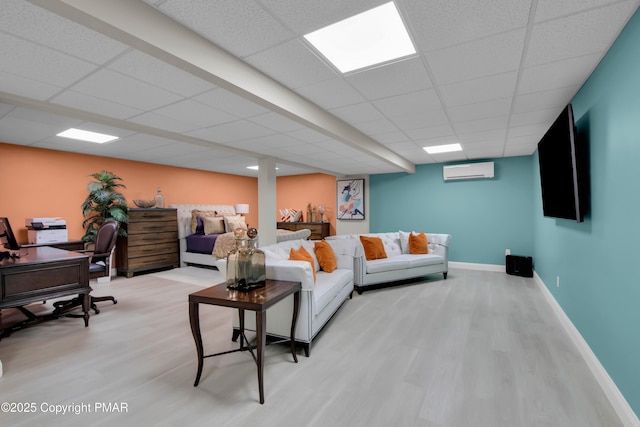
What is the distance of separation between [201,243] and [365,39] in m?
5.45

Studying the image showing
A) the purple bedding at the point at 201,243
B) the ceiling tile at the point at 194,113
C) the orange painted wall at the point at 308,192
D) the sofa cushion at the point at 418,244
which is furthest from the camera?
the orange painted wall at the point at 308,192

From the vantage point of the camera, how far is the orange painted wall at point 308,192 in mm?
8336

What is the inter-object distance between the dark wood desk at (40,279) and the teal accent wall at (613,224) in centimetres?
455

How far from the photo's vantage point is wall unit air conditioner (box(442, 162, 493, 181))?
5898 millimetres

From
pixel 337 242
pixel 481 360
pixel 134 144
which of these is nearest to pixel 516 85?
pixel 481 360

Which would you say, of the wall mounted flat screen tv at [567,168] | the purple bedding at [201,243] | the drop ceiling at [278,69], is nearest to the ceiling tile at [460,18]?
the drop ceiling at [278,69]

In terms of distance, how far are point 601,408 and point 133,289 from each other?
5.51m

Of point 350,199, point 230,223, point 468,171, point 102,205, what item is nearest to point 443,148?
point 468,171

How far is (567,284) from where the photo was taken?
3.09m

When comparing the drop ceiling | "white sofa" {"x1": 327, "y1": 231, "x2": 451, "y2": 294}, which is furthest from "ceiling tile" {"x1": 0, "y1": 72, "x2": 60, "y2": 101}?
"white sofa" {"x1": 327, "y1": 231, "x2": 451, "y2": 294}

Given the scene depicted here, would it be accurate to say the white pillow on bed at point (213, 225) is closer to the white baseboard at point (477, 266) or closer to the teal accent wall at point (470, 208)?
the teal accent wall at point (470, 208)

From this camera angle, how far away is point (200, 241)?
6.22m

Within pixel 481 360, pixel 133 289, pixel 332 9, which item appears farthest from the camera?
pixel 133 289

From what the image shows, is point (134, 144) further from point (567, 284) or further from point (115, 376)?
point (567, 284)
